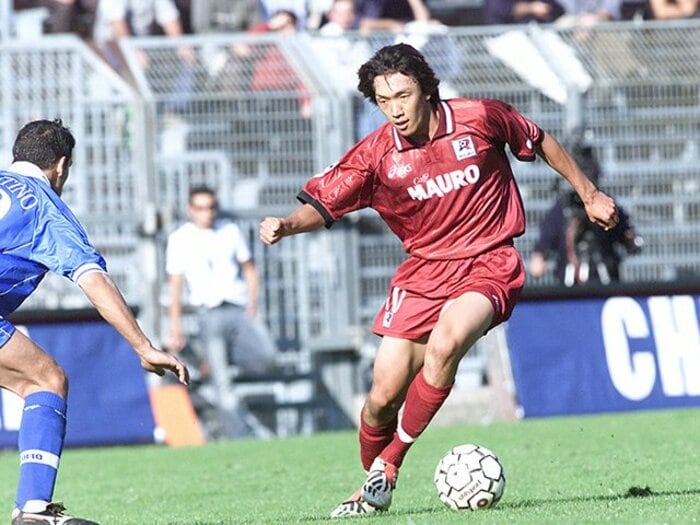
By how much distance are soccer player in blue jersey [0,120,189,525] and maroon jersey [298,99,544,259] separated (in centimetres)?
182

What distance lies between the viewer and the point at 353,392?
16.6 metres

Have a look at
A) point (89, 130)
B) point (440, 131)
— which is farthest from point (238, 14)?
point (440, 131)

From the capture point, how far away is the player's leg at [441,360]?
7949 millimetres

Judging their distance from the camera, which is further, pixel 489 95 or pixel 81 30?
pixel 81 30

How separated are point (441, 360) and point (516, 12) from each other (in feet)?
36.6

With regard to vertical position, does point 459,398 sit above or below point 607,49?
below

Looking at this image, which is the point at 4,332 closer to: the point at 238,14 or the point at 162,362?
the point at 162,362

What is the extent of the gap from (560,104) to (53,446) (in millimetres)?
10670

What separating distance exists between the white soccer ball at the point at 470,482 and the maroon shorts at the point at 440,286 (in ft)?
2.40

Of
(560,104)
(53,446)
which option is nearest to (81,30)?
(560,104)

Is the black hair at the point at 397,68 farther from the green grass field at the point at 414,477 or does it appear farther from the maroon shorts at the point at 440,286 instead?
the green grass field at the point at 414,477

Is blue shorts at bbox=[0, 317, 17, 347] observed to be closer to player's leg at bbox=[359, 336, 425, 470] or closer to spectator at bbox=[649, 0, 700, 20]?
player's leg at bbox=[359, 336, 425, 470]

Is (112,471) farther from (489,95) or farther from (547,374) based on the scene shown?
(489,95)

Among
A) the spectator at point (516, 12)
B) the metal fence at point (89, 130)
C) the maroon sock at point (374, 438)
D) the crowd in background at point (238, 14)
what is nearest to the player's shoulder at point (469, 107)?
the maroon sock at point (374, 438)
